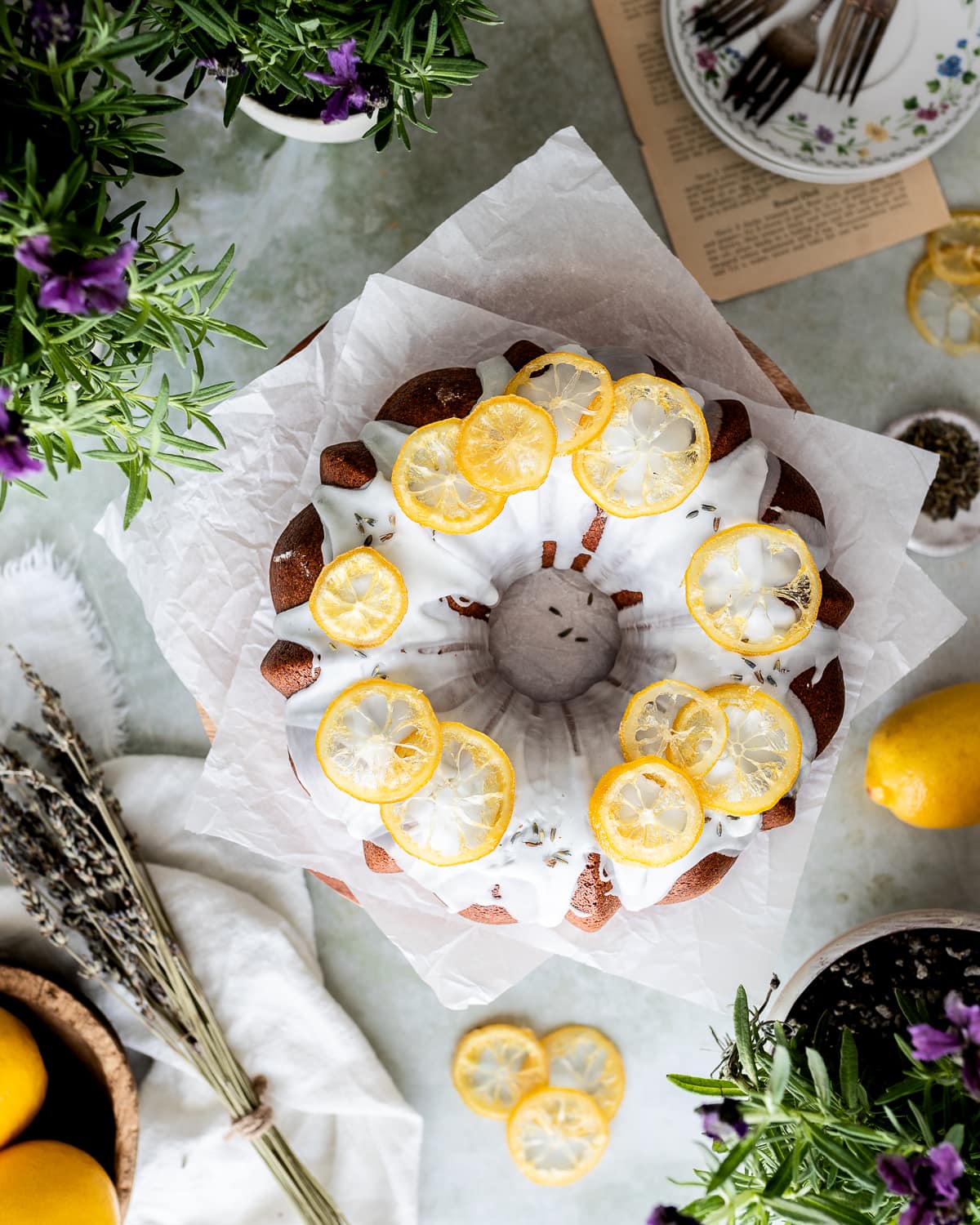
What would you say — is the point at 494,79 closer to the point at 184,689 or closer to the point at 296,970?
the point at 184,689

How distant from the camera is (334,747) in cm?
117

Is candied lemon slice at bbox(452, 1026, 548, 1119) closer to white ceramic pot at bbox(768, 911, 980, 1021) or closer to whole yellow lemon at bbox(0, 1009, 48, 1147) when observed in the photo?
white ceramic pot at bbox(768, 911, 980, 1021)

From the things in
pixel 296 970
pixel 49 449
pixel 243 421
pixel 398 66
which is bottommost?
pixel 296 970

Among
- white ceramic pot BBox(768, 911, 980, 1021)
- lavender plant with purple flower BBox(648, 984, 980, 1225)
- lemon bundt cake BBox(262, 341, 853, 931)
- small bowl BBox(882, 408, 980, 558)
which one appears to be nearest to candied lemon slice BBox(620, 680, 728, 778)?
lemon bundt cake BBox(262, 341, 853, 931)

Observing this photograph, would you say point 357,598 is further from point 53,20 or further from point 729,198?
point 729,198

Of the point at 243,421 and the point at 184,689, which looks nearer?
the point at 243,421

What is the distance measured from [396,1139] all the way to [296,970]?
12.7 inches

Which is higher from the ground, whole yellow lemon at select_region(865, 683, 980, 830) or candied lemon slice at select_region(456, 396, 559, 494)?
candied lemon slice at select_region(456, 396, 559, 494)

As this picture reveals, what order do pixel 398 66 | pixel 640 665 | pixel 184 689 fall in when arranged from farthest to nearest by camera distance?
1. pixel 184 689
2. pixel 640 665
3. pixel 398 66

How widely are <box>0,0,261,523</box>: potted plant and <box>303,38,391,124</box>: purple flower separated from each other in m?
0.18

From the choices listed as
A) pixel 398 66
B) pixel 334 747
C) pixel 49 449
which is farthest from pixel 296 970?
pixel 398 66

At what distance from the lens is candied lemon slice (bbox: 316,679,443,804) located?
1149 mm

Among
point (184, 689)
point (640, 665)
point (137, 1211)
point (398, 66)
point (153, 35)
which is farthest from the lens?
point (184, 689)

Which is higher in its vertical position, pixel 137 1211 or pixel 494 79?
pixel 494 79
